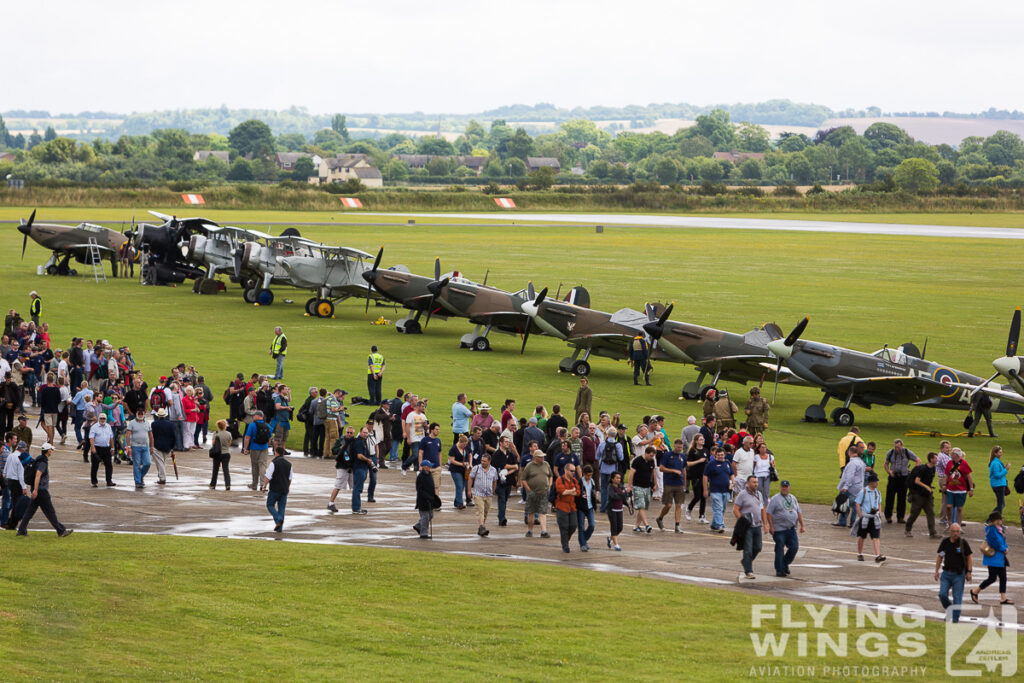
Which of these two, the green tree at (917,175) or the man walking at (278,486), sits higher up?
the green tree at (917,175)

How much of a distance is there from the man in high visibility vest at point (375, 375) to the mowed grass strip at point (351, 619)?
12.6 metres

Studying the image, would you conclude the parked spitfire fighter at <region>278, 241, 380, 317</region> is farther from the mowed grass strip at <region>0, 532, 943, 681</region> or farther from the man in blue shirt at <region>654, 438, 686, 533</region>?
the mowed grass strip at <region>0, 532, 943, 681</region>

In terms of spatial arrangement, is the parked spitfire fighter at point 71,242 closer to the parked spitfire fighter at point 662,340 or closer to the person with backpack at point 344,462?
the parked spitfire fighter at point 662,340

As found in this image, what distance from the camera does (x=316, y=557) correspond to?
1672 centimetres

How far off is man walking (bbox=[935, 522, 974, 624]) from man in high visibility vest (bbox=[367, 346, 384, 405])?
17.4 metres

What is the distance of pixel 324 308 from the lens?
4753cm

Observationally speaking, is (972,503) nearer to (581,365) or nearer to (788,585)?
(788,585)

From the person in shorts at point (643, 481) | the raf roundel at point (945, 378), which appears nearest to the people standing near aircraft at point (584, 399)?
the person in shorts at point (643, 481)

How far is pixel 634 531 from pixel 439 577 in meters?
4.42

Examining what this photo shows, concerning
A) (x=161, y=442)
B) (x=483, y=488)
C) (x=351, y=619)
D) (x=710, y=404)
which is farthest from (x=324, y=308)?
(x=351, y=619)

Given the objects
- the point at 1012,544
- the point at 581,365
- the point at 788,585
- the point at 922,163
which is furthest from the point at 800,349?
the point at 922,163

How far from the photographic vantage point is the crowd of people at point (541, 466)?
671 inches

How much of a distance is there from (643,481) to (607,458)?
708 millimetres

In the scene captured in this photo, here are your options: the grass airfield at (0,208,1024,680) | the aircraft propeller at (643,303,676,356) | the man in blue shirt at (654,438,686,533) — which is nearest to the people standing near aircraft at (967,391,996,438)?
the grass airfield at (0,208,1024,680)
